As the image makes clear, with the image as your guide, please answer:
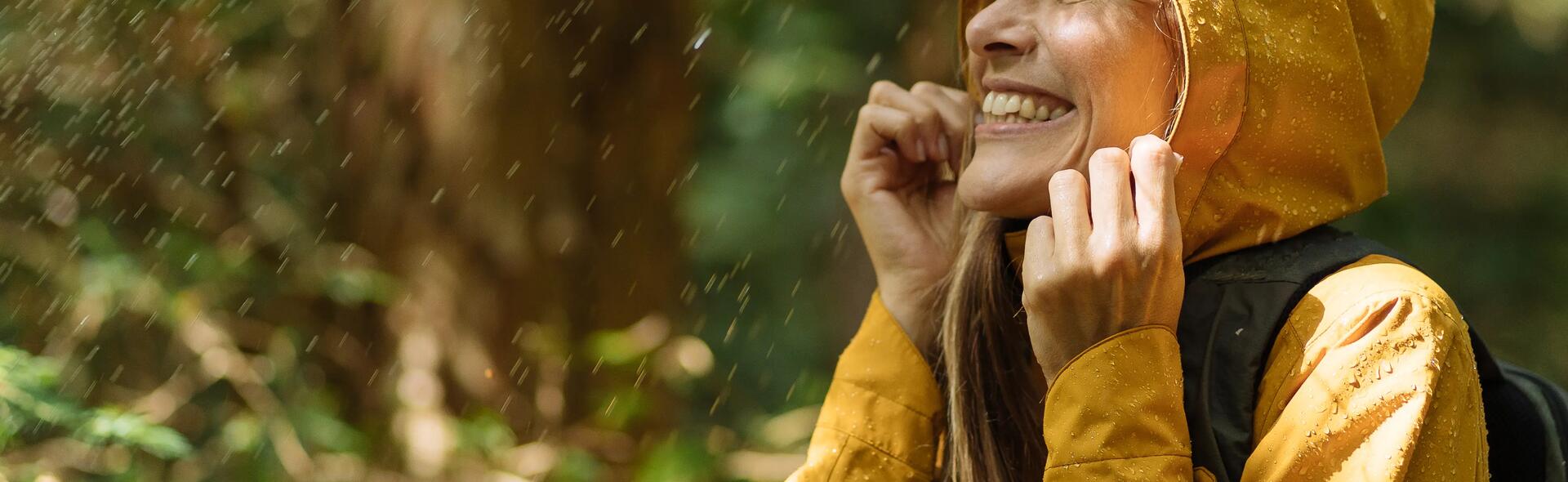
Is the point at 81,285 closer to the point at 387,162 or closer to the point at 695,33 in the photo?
the point at 387,162

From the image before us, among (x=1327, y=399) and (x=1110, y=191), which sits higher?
(x=1110, y=191)

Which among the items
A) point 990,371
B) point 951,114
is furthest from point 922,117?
point 990,371

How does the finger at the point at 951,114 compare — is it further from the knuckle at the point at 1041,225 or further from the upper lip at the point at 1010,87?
the knuckle at the point at 1041,225

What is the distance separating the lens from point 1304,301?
66.6 inches

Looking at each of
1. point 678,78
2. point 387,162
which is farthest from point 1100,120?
point 387,162

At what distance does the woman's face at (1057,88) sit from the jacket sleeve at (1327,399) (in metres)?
0.33

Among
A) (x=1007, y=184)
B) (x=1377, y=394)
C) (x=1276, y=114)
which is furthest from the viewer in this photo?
(x=1007, y=184)

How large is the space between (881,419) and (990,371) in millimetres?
210

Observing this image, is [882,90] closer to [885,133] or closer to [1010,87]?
[885,133]

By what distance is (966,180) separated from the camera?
1933 millimetres

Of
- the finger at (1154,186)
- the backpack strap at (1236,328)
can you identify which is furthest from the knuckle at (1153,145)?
the backpack strap at (1236,328)

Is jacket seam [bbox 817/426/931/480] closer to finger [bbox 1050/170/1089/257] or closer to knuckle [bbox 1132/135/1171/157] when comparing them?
finger [bbox 1050/170/1089/257]

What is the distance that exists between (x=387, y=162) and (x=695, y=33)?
0.87 m

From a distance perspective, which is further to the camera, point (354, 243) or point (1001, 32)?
point (354, 243)
